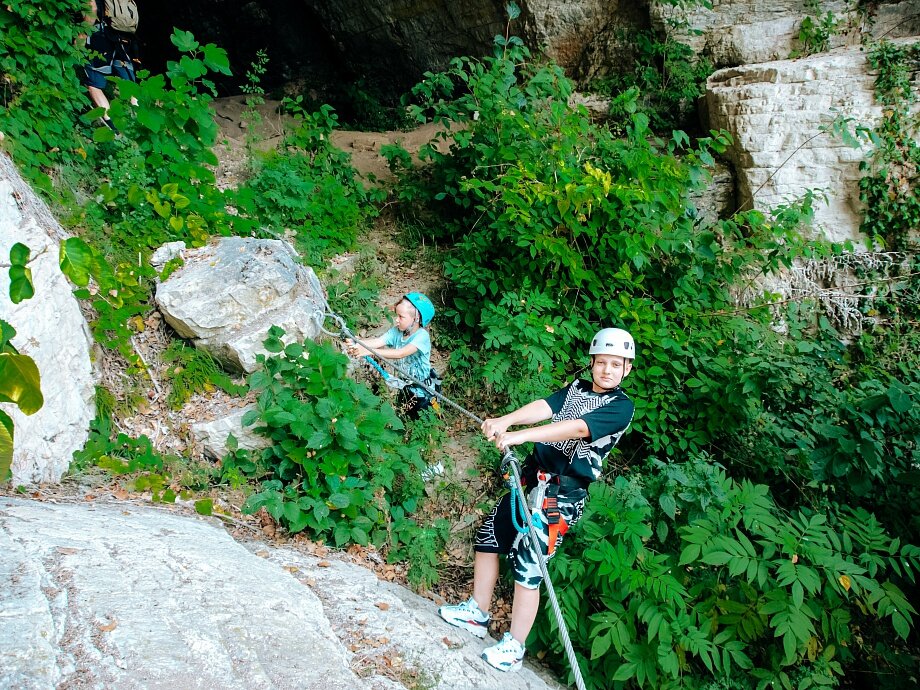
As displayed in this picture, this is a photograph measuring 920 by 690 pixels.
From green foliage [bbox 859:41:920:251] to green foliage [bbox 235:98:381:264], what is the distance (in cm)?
533

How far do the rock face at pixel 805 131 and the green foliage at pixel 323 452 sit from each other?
5.01 metres

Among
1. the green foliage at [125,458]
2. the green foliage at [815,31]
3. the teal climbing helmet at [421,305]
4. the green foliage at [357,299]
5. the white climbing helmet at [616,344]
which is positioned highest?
the green foliage at [815,31]

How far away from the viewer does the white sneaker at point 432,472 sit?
15.0 feet

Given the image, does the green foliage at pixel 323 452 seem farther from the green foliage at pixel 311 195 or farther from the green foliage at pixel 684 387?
the green foliage at pixel 311 195

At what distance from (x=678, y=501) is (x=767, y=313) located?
259 centimetres

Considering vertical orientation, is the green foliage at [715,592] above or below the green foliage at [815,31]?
below

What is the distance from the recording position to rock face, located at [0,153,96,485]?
3.34 metres

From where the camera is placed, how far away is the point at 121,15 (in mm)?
6230

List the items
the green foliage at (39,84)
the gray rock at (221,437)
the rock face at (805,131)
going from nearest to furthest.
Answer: the gray rock at (221,437) → the green foliage at (39,84) → the rock face at (805,131)

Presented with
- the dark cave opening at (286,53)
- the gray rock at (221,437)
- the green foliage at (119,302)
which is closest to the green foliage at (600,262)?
the gray rock at (221,437)

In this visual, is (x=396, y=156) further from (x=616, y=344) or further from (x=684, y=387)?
(x=616, y=344)

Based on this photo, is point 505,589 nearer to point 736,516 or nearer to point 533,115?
point 736,516

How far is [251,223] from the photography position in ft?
17.5

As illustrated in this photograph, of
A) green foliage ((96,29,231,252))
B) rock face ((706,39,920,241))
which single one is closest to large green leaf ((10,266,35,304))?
green foliage ((96,29,231,252))
